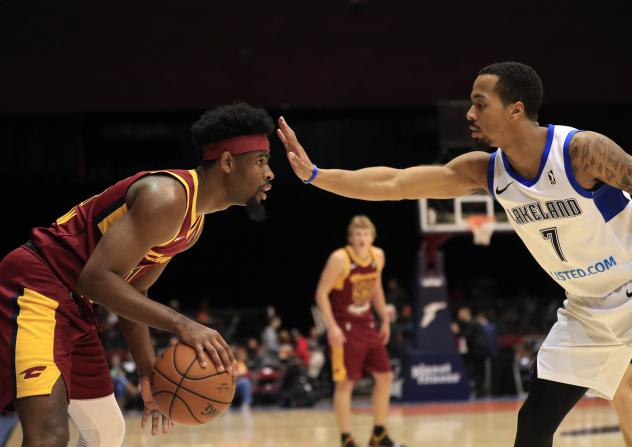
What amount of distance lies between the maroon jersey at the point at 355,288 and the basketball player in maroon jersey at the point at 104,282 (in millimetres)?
4085

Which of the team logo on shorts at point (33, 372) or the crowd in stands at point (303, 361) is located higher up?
the team logo on shorts at point (33, 372)

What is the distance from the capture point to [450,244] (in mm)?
19141

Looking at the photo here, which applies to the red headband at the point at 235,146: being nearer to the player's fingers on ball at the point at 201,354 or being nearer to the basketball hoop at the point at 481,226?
the player's fingers on ball at the point at 201,354

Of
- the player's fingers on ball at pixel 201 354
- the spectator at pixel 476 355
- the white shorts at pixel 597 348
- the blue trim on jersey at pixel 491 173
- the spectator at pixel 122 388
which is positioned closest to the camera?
the player's fingers on ball at pixel 201 354

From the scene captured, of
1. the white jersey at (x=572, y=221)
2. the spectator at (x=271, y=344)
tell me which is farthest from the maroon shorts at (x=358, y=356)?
the spectator at (x=271, y=344)

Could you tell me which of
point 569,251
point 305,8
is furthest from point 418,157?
point 569,251

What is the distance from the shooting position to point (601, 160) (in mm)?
3422

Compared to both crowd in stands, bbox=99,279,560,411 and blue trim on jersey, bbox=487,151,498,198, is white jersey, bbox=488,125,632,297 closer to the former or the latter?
blue trim on jersey, bbox=487,151,498,198

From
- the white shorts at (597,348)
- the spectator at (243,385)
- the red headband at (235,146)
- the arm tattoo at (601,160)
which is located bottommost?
the spectator at (243,385)

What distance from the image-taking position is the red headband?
11.6ft

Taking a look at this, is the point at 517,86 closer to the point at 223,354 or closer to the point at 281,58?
the point at 223,354

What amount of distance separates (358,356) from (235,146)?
4.26m

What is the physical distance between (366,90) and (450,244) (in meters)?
6.89

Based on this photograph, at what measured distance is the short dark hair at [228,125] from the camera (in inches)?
139
